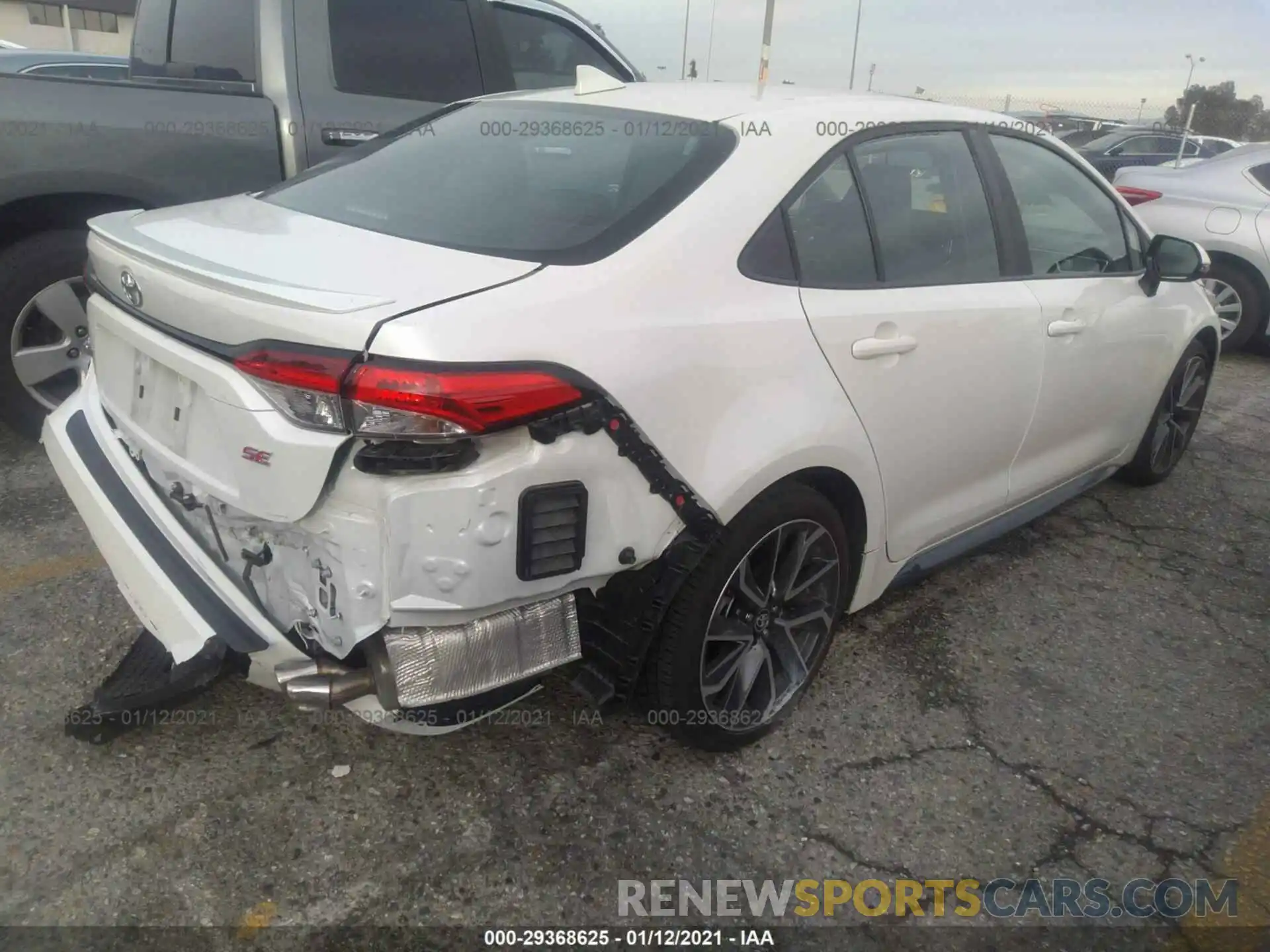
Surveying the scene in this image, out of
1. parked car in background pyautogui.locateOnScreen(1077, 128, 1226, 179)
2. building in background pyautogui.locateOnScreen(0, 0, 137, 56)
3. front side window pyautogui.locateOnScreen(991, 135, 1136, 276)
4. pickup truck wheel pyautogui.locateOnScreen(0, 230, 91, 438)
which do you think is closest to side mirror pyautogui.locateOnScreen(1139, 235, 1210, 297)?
front side window pyautogui.locateOnScreen(991, 135, 1136, 276)

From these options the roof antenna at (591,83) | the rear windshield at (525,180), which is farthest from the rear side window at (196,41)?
the roof antenna at (591,83)

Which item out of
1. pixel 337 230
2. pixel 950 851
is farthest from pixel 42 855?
pixel 950 851

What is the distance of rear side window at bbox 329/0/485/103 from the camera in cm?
414

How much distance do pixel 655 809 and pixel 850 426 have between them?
3.50 feet

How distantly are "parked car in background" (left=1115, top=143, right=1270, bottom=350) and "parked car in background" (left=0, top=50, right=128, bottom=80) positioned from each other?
23.0 feet

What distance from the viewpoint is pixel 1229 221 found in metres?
6.76

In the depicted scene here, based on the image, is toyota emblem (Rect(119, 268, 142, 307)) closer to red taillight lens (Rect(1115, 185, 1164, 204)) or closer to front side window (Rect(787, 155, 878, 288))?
front side window (Rect(787, 155, 878, 288))

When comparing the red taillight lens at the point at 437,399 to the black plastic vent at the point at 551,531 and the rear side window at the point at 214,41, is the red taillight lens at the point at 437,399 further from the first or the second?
the rear side window at the point at 214,41

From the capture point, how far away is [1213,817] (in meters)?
2.45

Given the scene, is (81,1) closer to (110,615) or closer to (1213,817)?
(110,615)

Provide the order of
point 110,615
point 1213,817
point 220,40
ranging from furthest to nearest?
1. point 220,40
2. point 110,615
3. point 1213,817

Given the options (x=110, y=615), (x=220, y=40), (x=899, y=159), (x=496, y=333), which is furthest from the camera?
(x=220, y=40)

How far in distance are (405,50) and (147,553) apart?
310cm

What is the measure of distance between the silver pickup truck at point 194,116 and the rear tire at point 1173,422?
342 centimetres
